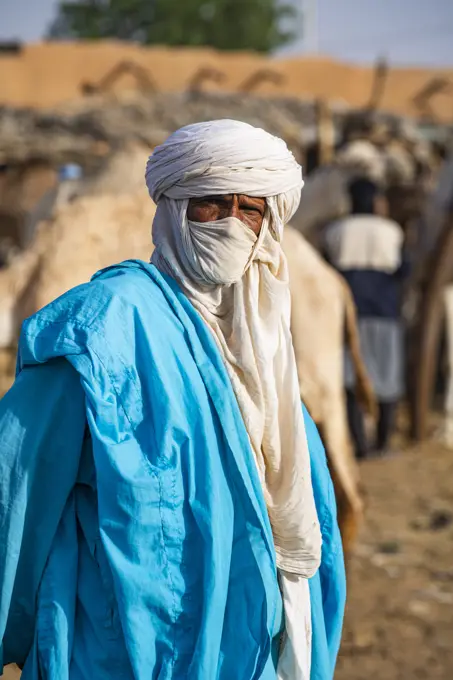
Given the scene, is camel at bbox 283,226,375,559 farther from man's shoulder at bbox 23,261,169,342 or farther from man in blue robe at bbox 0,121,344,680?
man's shoulder at bbox 23,261,169,342

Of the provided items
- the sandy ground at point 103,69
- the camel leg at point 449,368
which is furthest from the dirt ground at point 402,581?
the sandy ground at point 103,69

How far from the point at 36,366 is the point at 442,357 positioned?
8.53m

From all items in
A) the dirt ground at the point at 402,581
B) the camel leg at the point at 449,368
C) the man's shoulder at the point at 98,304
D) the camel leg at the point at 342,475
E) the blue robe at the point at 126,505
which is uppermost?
the man's shoulder at the point at 98,304

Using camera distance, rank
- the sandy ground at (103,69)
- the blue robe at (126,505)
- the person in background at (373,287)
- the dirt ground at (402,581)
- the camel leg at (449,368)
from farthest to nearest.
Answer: the sandy ground at (103,69) → the camel leg at (449,368) → the person in background at (373,287) → the dirt ground at (402,581) → the blue robe at (126,505)

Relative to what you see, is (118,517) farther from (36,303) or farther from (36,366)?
(36,303)

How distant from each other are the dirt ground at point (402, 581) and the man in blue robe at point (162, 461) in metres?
2.16

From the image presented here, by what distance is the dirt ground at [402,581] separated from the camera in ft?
14.5

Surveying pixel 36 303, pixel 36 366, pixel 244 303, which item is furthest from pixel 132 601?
pixel 36 303

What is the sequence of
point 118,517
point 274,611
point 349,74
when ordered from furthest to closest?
1. point 349,74
2. point 274,611
3. point 118,517

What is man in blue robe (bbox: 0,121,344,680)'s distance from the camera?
1736 mm

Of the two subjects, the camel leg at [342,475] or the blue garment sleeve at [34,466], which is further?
the camel leg at [342,475]

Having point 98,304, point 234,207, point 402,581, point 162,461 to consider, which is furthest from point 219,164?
point 402,581

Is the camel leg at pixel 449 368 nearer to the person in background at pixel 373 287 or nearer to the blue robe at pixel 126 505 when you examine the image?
the person in background at pixel 373 287

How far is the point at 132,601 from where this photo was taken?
1732 millimetres
